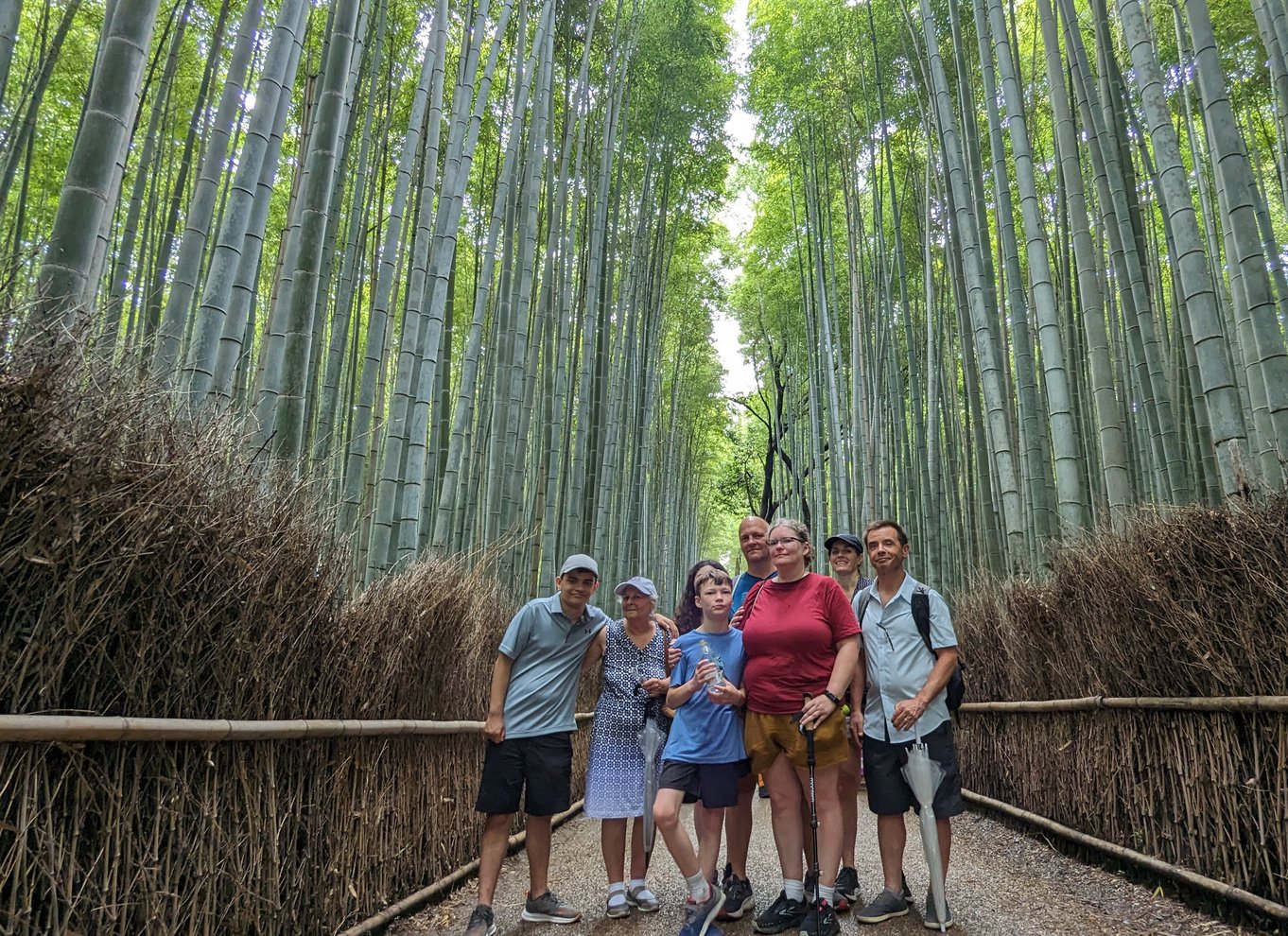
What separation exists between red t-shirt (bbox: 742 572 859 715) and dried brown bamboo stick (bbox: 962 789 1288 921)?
1199 millimetres

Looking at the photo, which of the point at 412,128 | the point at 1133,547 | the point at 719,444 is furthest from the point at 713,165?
the point at 719,444

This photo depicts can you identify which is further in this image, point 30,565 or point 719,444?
point 719,444

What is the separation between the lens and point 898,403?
26.8 ft

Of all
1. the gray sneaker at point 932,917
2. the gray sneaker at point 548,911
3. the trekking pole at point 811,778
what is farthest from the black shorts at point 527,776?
the gray sneaker at point 932,917

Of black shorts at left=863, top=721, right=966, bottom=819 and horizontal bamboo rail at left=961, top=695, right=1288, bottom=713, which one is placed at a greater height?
horizontal bamboo rail at left=961, top=695, right=1288, bottom=713

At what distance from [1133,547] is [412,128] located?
390cm

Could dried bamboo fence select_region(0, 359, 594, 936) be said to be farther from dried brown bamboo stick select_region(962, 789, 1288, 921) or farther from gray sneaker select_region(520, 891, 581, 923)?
dried brown bamboo stick select_region(962, 789, 1288, 921)

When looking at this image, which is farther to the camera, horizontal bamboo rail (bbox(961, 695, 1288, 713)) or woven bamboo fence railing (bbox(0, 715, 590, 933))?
horizontal bamboo rail (bbox(961, 695, 1288, 713))

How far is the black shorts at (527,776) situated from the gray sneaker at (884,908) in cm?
95

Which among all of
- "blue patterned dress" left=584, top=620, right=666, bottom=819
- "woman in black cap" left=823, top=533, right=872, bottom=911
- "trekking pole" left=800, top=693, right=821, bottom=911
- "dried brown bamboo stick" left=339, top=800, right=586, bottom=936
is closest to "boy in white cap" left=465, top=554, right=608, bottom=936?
"blue patterned dress" left=584, top=620, right=666, bottom=819

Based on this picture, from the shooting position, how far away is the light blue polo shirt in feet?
8.41

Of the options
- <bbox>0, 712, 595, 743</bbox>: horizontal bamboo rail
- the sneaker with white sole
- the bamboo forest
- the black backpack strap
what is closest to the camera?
<bbox>0, 712, 595, 743</bbox>: horizontal bamboo rail

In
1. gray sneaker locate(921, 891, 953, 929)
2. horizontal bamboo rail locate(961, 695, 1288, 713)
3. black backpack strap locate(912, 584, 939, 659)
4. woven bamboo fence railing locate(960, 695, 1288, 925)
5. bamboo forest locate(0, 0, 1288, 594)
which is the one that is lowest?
gray sneaker locate(921, 891, 953, 929)

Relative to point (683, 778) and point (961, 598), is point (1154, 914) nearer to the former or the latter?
point (683, 778)
